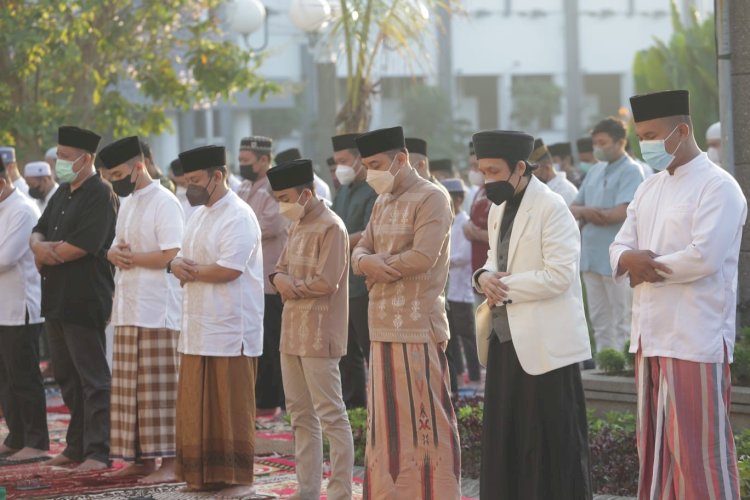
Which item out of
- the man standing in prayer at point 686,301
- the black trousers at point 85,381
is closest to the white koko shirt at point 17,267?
the black trousers at point 85,381

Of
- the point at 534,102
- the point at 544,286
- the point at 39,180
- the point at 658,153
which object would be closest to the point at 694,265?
the point at 658,153

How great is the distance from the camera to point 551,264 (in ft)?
23.0

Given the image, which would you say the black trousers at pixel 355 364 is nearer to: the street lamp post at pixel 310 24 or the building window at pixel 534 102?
the street lamp post at pixel 310 24

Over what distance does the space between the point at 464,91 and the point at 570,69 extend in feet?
14.7

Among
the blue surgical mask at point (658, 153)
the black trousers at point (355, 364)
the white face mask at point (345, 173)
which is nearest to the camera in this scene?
the blue surgical mask at point (658, 153)

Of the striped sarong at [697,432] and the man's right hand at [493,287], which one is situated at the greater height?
the man's right hand at [493,287]

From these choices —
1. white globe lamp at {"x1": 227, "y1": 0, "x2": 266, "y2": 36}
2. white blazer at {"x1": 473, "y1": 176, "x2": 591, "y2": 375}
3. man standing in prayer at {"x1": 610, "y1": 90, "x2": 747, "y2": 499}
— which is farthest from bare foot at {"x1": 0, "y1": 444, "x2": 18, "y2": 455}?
white globe lamp at {"x1": 227, "y1": 0, "x2": 266, "y2": 36}

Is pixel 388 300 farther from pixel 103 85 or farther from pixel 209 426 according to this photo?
pixel 103 85

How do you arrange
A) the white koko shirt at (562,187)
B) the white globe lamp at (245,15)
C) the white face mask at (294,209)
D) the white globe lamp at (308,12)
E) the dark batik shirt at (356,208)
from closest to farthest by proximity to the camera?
the white face mask at (294,209) → the dark batik shirt at (356,208) → the white koko shirt at (562,187) → the white globe lamp at (308,12) → the white globe lamp at (245,15)

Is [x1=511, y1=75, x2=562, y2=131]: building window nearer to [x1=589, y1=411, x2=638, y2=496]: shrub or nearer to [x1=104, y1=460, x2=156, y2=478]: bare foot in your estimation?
[x1=104, y1=460, x2=156, y2=478]: bare foot

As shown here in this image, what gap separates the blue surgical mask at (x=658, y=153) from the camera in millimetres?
6805

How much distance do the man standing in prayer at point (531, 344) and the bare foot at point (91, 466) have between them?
11.3ft

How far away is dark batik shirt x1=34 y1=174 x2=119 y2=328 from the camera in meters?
9.79

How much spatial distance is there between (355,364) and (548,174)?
235cm
